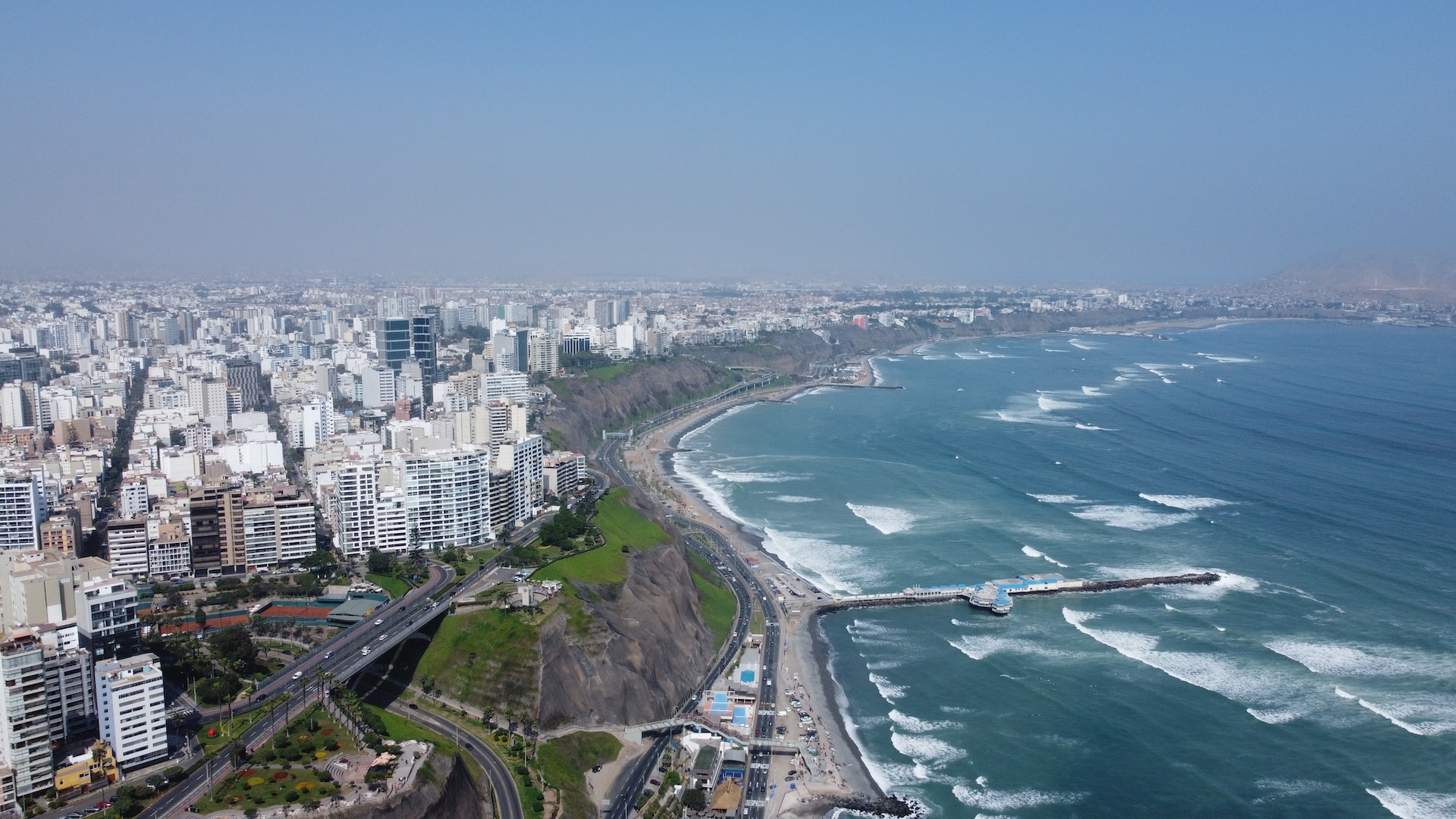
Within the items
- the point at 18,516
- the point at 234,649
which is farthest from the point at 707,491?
the point at 234,649

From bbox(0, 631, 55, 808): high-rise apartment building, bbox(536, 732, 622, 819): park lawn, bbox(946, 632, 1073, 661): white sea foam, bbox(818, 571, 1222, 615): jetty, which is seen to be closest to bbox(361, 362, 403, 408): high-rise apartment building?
bbox(818, 571, 1222, 615): jetty

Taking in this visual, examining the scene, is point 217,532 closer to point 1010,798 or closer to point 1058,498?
point 1010,798

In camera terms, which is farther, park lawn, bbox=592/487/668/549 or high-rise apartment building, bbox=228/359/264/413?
high-rise apartment building, bbox=228/359/264/413

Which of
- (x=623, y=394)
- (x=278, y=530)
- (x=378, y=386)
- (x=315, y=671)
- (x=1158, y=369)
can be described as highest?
(x=378, y=386)

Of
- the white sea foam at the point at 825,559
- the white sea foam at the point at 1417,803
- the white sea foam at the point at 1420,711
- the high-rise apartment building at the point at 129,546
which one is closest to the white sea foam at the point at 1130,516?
the white sea foam at the point at 825,559

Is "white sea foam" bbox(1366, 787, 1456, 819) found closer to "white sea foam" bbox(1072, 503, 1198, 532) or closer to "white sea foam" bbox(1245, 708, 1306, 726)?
"white sea foam" bbox(1245, 708, 1306, 726)

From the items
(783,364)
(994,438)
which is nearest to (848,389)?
(783,364)
